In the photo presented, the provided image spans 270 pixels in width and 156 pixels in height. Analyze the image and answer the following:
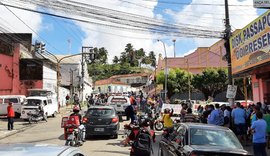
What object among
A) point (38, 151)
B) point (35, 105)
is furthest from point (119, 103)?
point (38, 151)

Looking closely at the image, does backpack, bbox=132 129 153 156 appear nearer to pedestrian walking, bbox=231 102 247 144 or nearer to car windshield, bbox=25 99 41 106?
pedestrian walking, bbox=231 102 247 144

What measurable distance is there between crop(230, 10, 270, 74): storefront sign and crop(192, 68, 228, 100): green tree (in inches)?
1514

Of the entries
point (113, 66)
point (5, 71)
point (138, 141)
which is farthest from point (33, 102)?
point (113, 66)

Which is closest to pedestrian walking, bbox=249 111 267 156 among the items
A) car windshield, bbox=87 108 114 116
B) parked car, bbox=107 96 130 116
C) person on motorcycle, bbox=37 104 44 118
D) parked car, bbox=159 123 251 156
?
parked car, bbox=159 123 251 156

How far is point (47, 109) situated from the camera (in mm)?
31422

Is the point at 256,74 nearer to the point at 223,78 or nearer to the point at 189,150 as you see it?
the point at 189,150

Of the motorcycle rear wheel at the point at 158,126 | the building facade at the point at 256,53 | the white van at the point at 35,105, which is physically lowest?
the motorcycle rear wheel at the point at 158,126

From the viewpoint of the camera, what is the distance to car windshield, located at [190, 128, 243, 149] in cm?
866

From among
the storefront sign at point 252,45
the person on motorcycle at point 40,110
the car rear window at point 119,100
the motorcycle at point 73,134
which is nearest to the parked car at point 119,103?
the car rear window at point 119,100

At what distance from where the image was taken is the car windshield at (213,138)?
866 cm

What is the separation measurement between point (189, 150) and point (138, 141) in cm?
136

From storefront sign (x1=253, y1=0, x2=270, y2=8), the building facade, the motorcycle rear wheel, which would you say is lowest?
the motorcycle rear wheel

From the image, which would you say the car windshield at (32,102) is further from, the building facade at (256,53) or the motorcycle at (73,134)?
the building facade at (256,53)

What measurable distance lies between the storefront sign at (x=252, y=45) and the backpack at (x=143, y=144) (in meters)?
8.73
